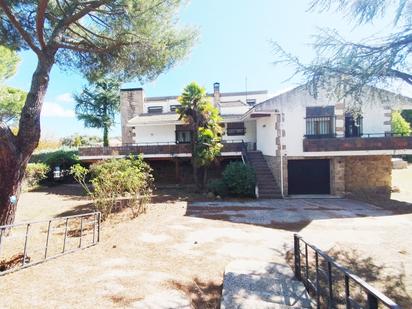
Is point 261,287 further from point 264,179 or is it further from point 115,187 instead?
point 264,179

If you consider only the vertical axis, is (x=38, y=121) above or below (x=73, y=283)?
Answer: above

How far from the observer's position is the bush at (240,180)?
15.6 metres

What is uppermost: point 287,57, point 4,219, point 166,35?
point 166,35

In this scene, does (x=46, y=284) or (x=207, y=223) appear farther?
(x=207, y=223)

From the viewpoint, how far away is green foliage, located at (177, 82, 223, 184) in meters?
16.1

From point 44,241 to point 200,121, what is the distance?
10.4m

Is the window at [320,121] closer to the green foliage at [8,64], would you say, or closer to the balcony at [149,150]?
the balcony at [149,150]

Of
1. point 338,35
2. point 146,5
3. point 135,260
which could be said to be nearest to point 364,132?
point 338,35

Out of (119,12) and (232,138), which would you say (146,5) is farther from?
(232,138)

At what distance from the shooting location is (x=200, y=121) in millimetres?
16516

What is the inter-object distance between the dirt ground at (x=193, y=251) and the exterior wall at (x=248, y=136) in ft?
29.1

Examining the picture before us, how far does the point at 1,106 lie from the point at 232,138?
1691 cm

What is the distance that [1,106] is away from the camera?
63.3 feet

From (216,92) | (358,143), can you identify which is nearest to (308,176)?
(358,143)
